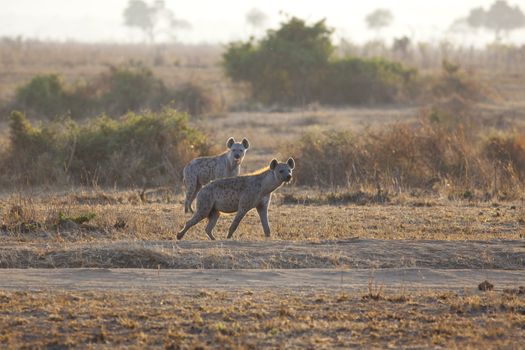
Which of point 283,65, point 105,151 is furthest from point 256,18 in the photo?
point 105,151

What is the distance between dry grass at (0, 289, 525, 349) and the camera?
7.88 meters

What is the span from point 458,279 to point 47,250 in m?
4.32

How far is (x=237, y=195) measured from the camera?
39.0 ft

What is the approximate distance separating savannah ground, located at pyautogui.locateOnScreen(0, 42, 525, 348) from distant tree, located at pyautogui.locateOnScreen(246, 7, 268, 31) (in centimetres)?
9274

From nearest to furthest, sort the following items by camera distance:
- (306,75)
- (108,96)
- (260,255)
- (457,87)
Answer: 1. (260,255)
2. (108,96)
3. (457,87)
4. (306,75)

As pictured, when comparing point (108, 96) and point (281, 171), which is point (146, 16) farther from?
point (281, 171)

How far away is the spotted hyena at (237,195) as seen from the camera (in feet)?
38.9

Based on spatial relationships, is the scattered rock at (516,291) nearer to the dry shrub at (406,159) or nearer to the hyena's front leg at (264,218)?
the hyena's front leg at (264,218)

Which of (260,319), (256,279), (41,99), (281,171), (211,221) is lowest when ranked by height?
(260,319)

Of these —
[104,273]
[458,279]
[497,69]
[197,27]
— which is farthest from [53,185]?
[197,27]

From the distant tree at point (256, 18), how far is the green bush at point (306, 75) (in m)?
75.1

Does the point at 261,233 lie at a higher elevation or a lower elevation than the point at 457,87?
lower

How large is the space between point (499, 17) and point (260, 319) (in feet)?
307

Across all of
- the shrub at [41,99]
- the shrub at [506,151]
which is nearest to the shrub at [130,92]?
the shrub at [41,99]
